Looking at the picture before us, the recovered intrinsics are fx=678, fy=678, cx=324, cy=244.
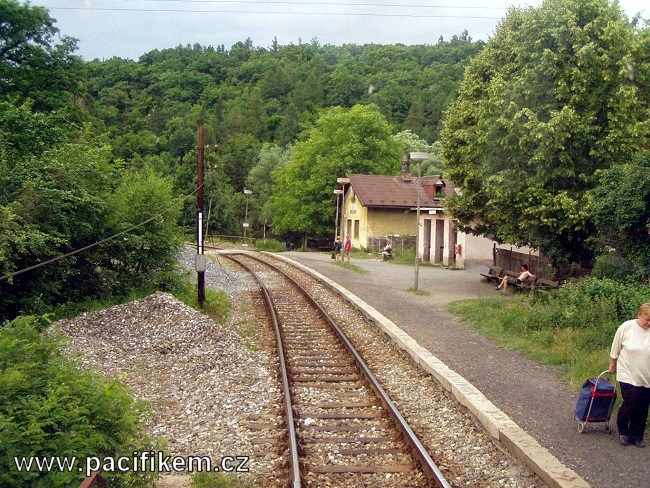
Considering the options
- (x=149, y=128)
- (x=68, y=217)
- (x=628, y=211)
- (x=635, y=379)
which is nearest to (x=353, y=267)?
(x=628, y=211)

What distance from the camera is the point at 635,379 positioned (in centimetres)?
705

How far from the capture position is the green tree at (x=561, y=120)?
58.2 feet

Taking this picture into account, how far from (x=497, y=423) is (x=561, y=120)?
12.0 metres

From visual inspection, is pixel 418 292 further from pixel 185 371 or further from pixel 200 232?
pixel 185 371

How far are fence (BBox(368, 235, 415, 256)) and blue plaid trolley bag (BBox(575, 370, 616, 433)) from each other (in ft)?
103

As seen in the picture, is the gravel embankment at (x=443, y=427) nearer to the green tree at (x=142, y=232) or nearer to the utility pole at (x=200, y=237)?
the utility pole at (x=200, y=237)

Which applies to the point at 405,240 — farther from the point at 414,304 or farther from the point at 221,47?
the point at 221,47

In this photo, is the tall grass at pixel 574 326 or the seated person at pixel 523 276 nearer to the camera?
the tall grass at pixel 574 326

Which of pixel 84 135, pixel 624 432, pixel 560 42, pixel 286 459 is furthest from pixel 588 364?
pixel 84 135

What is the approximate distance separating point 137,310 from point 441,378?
7.50 meters

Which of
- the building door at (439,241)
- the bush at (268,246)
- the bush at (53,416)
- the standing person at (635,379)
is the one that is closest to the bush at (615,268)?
the standing person at (635,379)

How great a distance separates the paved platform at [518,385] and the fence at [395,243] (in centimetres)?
1855

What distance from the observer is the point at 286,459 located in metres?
6.83

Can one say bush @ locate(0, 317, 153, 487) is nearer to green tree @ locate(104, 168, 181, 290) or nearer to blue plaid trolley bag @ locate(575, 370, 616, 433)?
blue plaid trolley bag @ locate(575, 370, 616, 433)
